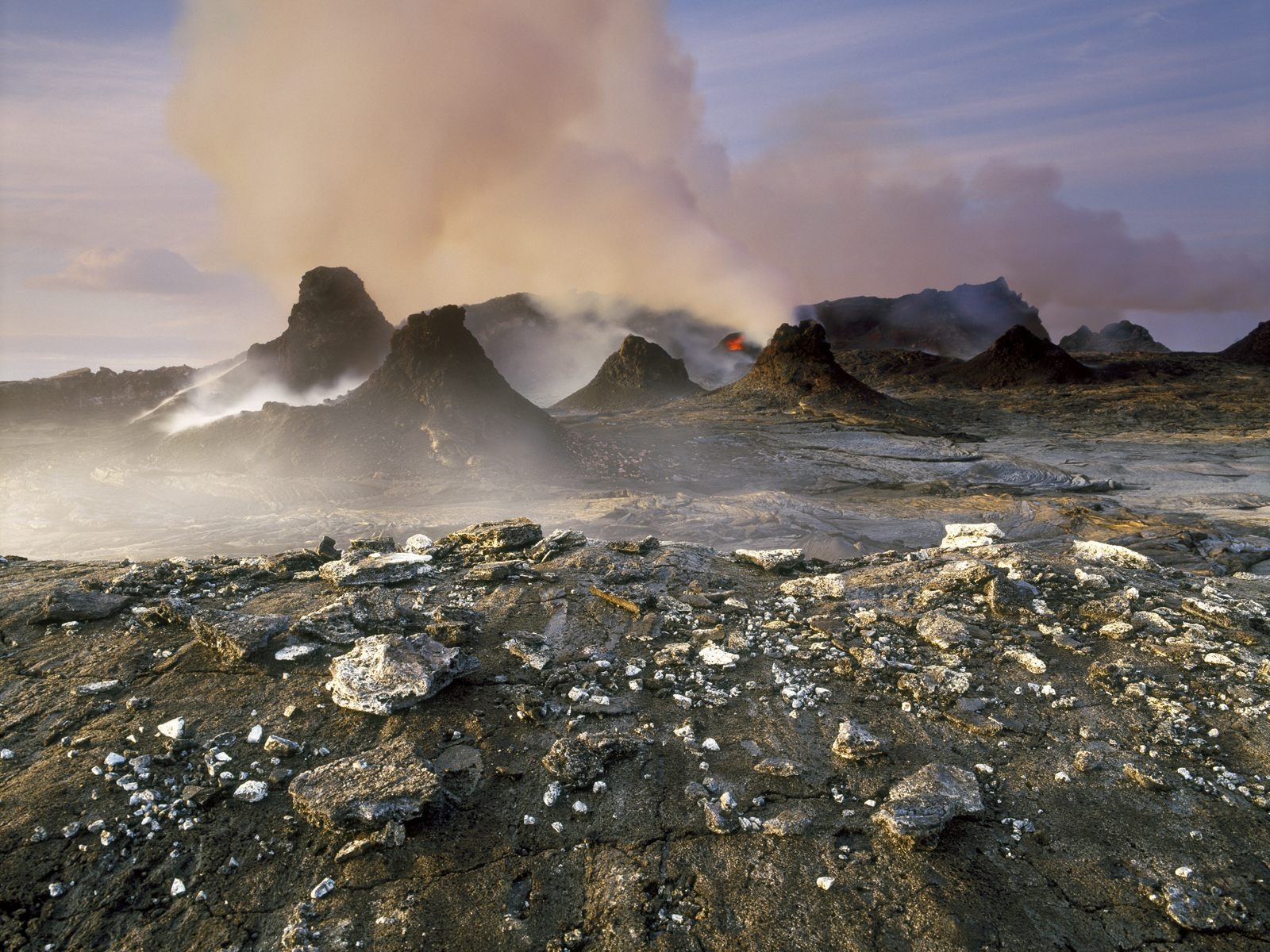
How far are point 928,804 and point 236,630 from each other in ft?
15.4

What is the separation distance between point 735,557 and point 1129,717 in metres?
4.15

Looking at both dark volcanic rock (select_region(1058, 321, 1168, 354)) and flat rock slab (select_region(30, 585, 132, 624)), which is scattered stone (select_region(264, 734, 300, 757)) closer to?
flat rock slab (select_region(30, 585, 132, 624))

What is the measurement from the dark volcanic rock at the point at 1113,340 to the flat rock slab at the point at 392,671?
113002 mm

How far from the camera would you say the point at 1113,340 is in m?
97.1

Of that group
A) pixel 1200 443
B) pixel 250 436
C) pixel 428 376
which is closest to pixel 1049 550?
pixel 428 376

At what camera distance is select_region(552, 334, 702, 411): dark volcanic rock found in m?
61.5

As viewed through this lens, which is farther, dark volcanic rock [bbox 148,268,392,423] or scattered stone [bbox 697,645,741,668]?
dark volcanic rock [bbox 148,268,392,423]

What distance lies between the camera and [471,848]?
295 cm

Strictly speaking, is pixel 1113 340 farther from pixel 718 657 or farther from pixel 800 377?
pixel 718 657

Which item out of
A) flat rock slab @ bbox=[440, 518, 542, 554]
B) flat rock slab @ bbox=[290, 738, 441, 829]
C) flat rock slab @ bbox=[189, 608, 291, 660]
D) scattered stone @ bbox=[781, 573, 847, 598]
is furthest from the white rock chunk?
scattered stone @ bbox=[781, 573, 847, 598]

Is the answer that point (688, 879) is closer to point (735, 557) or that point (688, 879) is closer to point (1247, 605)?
point (735, 557)

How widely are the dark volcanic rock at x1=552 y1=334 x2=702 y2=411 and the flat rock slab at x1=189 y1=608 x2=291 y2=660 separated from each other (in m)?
55.9

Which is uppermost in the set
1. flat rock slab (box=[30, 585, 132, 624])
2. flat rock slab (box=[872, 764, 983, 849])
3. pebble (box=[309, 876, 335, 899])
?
flat rock slab (box=[30, 585, 132, 624])

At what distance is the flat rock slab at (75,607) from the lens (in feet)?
16.4
